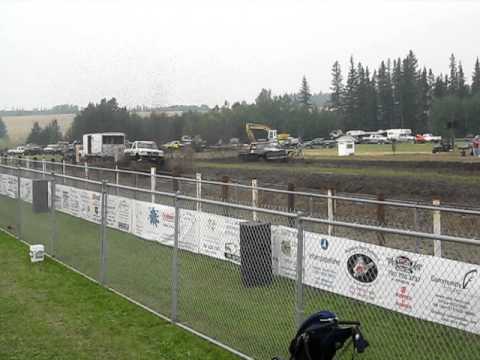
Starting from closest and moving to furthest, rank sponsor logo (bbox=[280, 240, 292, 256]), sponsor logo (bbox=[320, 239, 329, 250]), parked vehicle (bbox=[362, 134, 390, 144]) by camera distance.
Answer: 1. sponsor logo (bbox=[320, 239, 329, 250])
2. sponsor logo (bbox=[280, 240, 292, 256])
3. parked vehicle (bbox=[362, 134, 390, 144])

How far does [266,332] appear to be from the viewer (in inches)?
260

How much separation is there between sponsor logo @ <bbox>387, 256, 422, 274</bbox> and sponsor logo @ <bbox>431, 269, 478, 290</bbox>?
0.51 ft

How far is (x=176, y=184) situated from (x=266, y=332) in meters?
11.7

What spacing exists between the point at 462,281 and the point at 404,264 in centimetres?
50

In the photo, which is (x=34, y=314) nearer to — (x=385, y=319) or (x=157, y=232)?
(x=157, y=232)

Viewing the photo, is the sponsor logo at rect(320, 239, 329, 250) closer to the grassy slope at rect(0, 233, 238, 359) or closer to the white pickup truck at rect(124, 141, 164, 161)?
the grassy slope at rect(0, 233, 238, 359)

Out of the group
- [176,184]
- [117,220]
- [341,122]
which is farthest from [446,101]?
[117,220]

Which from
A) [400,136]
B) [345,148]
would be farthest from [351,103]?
[345,148]

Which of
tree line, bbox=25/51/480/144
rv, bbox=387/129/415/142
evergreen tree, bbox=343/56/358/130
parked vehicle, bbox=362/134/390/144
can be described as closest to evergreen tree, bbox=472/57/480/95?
tree line, bbox=25/51/480/144

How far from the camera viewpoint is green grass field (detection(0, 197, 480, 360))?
5.69m

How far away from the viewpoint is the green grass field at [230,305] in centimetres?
569

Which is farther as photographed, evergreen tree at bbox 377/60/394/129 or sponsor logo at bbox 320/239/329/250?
evergreen tree at bbox 377/60/394/129

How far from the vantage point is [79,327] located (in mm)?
7793

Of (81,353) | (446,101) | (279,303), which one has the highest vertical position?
(446,101)
